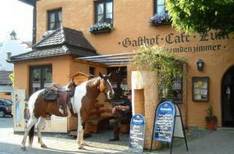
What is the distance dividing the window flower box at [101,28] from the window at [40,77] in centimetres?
314

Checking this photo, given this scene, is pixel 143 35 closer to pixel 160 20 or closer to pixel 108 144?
pixel 160 20

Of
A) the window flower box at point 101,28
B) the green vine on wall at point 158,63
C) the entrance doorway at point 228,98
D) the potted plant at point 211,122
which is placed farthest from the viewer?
the window flower box at point 101,28

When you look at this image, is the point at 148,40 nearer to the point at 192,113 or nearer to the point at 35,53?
the point at 192,113

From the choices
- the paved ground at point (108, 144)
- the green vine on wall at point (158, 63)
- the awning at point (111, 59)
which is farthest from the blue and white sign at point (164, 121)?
the awning at point (111, 59)

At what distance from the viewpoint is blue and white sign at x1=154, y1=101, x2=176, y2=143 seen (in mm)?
11766

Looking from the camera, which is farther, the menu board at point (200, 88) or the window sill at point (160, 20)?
the window sill at point (160, 20)

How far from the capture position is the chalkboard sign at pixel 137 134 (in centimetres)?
1210

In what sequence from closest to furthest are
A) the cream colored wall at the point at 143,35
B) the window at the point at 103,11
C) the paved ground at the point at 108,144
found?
the paved ground at the point at 108,144, the cream colored wall at the point at 143,35, the window at the point at 103,11

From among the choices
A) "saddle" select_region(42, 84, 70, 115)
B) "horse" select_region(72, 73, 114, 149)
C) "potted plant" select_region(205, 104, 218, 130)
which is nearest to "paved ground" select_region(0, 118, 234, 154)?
"potted plant" select_region(205, 104, 218, 130)

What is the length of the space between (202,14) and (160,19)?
5.49m

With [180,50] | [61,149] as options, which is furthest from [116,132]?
[180,50]

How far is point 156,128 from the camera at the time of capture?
1212cm

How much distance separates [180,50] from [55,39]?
210 inches

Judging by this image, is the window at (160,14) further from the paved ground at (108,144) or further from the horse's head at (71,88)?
the horse's head at (71,88)
